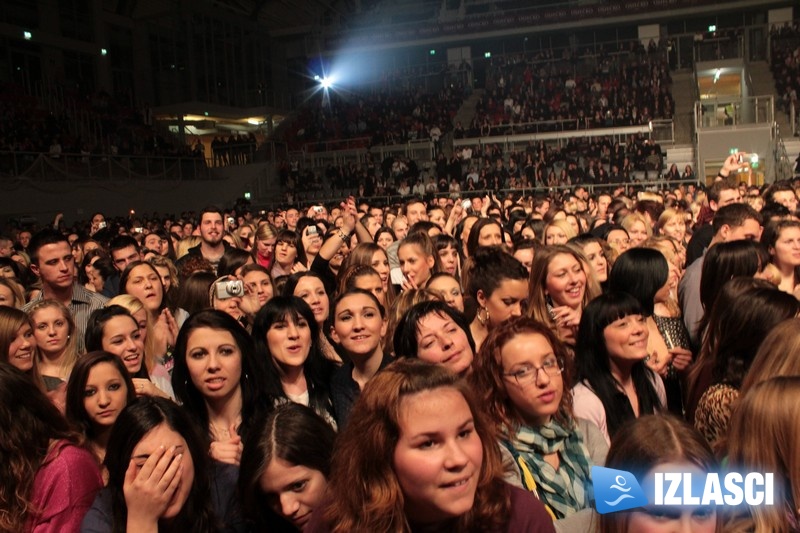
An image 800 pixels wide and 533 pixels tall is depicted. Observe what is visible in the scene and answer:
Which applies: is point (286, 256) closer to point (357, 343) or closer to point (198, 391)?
point (357, 343)

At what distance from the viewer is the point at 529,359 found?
8.71ft

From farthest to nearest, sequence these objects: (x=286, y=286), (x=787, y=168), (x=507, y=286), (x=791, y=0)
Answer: (x=791, y=0), (x=787, y=168), (x=286, y=286), (x=507, y=286)

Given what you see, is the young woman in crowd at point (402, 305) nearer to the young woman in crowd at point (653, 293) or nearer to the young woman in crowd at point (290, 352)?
the young woman in crowd at point (290, 352)

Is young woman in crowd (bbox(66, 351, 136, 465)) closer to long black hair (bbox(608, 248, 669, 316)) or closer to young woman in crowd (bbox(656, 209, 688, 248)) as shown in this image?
long black hair (bbox(608, 248, 669, 316))

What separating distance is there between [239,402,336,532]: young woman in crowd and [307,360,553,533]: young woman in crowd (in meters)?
0.51

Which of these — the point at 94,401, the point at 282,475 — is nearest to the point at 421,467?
the point at 282,475

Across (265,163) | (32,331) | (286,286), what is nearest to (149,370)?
(32,331)

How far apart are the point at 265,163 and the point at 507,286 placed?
994 inches

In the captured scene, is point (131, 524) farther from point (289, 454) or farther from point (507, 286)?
point (507, 286)

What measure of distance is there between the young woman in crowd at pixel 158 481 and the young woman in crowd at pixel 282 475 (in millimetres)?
139

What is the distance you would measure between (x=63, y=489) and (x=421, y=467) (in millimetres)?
1525

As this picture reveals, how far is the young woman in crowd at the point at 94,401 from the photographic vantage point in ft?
10.4

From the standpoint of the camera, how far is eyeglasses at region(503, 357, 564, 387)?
2.63 meters

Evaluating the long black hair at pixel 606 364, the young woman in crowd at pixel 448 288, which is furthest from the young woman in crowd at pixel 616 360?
the young woman in crowd at pixel 448 288
